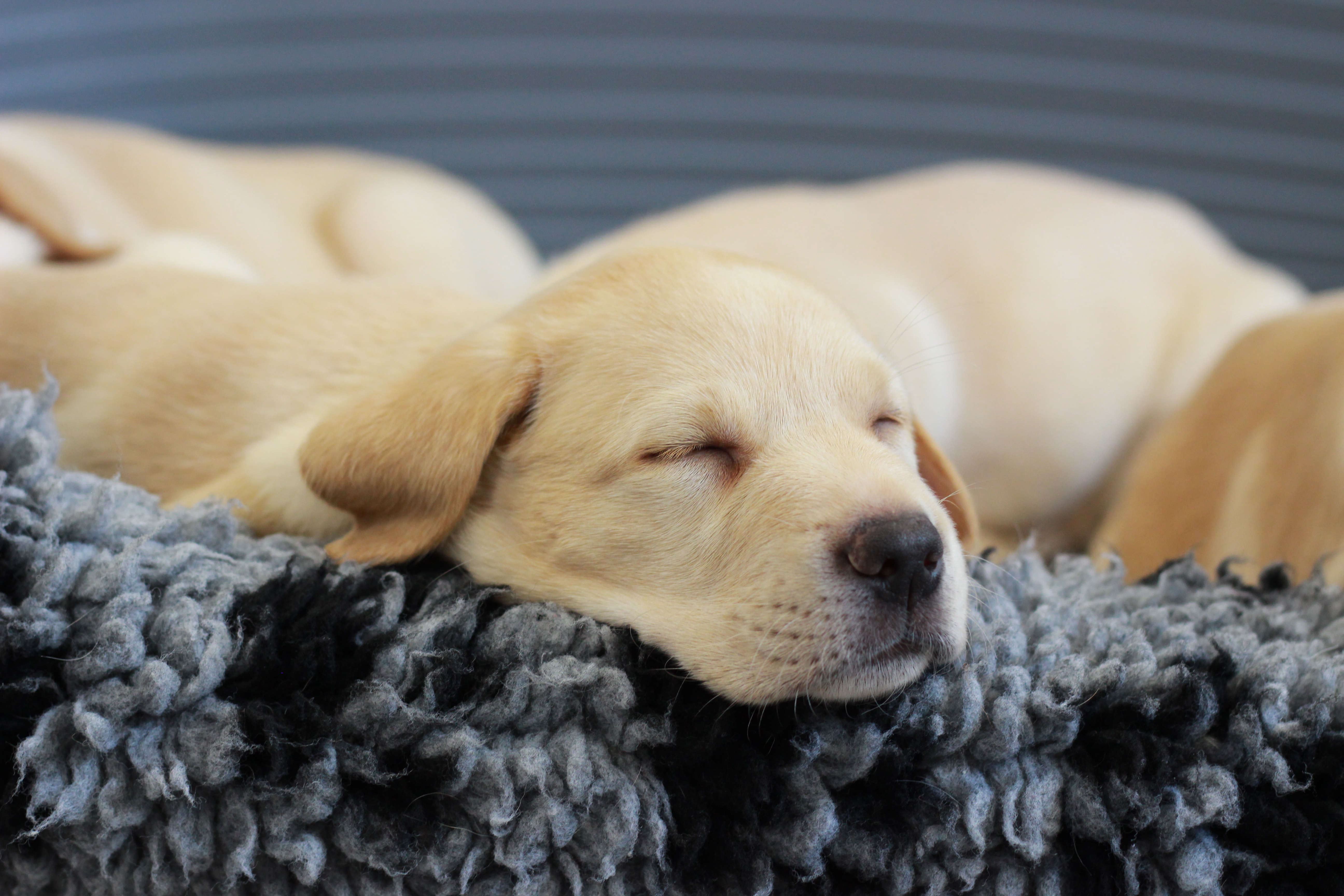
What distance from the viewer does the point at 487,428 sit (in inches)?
51.1

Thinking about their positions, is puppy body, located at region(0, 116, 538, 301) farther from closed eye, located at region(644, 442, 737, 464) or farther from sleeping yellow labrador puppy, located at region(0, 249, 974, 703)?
closed eye, located at region(644, 442, 737, 464)

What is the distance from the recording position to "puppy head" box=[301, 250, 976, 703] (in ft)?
3.66

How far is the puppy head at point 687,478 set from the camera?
112 centimetres

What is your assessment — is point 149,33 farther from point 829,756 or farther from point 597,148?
point 829,756

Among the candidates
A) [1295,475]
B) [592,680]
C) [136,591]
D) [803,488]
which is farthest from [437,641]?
[1295,475]

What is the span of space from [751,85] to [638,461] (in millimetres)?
2595

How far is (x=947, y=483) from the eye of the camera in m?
1.51

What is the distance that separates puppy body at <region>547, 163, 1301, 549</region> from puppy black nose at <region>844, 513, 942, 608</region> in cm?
114

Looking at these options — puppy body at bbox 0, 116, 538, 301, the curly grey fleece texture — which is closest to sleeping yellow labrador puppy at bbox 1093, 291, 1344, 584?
the curly grey fleece texture

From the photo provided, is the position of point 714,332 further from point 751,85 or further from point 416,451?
point 751,85

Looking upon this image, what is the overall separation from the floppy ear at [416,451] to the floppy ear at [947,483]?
500 mm

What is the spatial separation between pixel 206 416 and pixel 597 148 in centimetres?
228

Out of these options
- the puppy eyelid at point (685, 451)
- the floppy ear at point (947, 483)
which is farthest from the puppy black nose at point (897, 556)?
the floppy ear at point (947, 483)

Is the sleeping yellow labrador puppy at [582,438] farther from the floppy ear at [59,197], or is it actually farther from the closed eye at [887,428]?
the floppy ear at [59,197]
